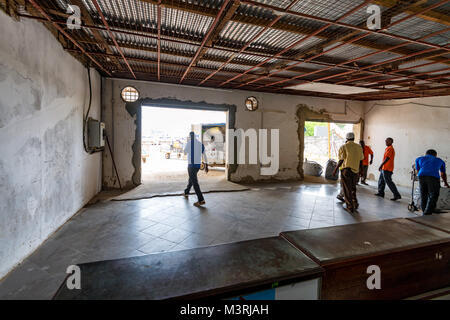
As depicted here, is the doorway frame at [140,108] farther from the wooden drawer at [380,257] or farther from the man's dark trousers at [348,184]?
the wooden drawer at [380,257]

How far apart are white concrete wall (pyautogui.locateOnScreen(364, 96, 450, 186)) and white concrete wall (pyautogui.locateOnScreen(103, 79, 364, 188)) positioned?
32.7 inches

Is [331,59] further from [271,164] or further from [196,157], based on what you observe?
[271,164]

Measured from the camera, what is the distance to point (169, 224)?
4.11 meters

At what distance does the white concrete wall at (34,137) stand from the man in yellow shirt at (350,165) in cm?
540

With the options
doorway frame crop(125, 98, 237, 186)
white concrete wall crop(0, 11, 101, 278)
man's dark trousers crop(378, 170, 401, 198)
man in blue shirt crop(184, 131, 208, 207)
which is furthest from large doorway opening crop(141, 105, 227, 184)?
man's dark trousers crop(378, 170, 401, 198)

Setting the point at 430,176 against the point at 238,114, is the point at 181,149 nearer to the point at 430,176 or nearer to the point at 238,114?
the point at 238,114

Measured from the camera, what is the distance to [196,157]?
212 inches

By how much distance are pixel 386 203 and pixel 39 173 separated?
738 cm

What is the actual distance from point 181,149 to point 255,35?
554 inches

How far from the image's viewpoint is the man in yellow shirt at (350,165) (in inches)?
196

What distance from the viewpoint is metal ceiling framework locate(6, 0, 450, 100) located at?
2.90 metres

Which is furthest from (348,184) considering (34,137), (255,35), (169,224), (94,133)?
(94,133)

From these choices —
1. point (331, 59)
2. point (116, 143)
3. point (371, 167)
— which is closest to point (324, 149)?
point (371, 167)
